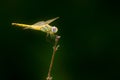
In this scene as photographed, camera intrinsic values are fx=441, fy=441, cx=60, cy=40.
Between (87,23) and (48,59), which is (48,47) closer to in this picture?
(48,59)

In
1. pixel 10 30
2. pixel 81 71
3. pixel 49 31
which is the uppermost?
pixel 49 31

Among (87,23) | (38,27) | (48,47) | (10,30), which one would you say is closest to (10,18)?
(10,30)

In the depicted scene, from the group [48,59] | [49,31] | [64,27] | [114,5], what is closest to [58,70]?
[48,59]

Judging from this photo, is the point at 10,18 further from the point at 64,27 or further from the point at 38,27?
the point at 38,27

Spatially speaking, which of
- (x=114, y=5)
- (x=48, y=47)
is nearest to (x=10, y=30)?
(x=48, y=47)

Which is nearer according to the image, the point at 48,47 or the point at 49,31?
the point at 49,31

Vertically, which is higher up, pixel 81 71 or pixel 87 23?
pixel 87 23

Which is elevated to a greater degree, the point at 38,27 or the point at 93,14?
the point at 38,27

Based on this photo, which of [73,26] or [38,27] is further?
[73,26]
